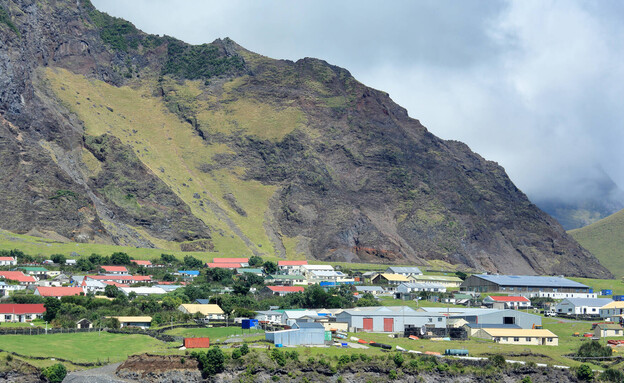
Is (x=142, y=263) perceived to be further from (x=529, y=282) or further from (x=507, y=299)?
(x=529, y=282)

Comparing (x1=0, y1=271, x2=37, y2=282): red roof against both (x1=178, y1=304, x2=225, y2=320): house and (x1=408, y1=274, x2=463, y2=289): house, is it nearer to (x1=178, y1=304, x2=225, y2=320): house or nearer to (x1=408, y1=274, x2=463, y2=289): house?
(x1=178, y1=304, x2=225, y2=320): house

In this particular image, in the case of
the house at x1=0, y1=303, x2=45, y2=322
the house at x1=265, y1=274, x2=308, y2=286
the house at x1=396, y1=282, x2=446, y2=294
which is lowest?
the house at x1=0, y1=303, x2=45, y2=322

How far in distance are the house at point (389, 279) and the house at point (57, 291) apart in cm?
6541

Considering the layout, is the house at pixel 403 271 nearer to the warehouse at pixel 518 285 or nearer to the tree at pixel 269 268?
the warehouse at pixel 518 285

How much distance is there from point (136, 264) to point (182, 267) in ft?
31.2

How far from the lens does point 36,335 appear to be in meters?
90.6

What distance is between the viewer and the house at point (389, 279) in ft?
556

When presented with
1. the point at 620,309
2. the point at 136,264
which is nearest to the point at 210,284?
the point at 136,264

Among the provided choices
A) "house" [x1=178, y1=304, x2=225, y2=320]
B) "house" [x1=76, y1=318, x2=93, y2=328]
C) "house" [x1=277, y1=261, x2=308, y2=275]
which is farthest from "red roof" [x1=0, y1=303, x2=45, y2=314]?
"house" [x1=277, y1=261, x2=308, y2=275]

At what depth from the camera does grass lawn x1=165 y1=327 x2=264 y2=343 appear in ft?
305

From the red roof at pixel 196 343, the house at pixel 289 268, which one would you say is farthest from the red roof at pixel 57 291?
the house at pixel 289 268

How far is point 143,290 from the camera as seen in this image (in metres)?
134

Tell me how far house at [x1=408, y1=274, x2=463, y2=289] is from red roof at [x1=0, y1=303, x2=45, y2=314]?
84360 mm

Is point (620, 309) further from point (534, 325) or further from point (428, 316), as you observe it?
point (428, 316)
